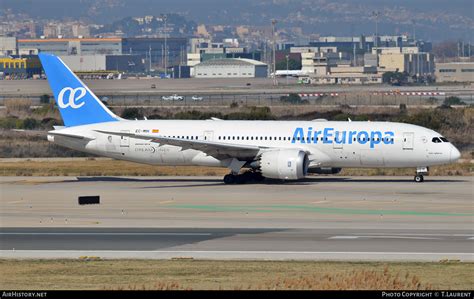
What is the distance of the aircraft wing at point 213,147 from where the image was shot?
5659cm

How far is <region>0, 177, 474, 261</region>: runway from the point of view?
3422 centimetres

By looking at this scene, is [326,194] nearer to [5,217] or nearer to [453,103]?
[5,217]

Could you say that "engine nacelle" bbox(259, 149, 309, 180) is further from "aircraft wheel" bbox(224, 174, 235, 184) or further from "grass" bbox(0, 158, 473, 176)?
"grass" bbox(0, 158, 473, 176)

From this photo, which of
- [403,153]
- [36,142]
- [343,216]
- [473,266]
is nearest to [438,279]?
[473,266]

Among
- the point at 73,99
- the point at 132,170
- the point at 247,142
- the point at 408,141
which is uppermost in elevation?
the point at 73,99

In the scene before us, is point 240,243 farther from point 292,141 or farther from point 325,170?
point 325,170

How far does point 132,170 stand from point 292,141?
1173 cm

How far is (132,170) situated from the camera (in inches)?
2576

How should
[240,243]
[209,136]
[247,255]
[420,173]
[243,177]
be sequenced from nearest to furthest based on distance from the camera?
[247,255] < [240,243] < [420,173] < [243,177] < [209,136]

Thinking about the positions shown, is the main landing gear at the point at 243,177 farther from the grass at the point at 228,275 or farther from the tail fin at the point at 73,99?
the grass at the point at 228,275

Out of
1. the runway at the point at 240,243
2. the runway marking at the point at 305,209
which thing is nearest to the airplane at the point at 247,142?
the runway marking at the point at 305,209

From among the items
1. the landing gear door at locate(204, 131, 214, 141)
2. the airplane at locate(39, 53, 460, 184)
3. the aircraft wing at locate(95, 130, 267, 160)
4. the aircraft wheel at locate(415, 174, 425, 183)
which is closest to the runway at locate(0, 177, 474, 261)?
the aircraft wheel at locate(415, 174, 425, 183)

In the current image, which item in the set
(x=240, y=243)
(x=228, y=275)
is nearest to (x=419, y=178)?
(x=240, y=243)

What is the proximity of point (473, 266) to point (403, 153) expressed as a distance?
26057mm
